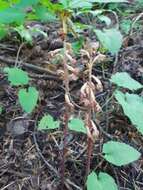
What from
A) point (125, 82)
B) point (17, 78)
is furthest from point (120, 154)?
point (17, 78)

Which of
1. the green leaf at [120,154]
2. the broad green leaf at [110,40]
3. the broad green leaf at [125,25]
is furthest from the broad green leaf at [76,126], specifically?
the broad green leaf at [125,25]

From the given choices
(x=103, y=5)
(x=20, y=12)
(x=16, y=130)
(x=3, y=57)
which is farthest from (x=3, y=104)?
(x=103, y=5)

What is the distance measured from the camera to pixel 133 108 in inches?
49.2

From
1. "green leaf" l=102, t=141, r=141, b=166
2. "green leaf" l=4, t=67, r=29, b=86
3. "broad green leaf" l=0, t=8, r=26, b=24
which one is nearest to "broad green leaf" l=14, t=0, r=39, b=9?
"broad green leaf" l=0, t=8, r=26, b=24

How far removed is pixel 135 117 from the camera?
1.20 metres

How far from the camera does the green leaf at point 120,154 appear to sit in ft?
3.98

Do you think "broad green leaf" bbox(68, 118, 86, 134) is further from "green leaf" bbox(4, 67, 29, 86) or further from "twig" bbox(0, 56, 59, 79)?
"twig" bbox(0, 56, 59, 79)

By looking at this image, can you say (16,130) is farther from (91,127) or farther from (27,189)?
(91,127)

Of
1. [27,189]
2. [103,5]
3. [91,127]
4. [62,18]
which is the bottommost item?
[27,189]

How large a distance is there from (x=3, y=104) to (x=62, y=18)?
62 cm

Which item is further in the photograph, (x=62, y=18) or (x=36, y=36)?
(x=36, y=36)

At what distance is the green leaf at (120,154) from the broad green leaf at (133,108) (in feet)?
0.29

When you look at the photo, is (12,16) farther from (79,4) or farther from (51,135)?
(51,135)

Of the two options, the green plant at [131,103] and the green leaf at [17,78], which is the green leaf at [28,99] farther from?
the green plant at [131,103]
